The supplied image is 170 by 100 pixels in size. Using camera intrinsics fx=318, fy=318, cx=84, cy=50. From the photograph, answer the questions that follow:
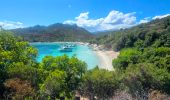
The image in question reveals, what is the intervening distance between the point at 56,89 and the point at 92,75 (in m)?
4.85

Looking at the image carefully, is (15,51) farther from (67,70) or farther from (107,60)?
(107,60)

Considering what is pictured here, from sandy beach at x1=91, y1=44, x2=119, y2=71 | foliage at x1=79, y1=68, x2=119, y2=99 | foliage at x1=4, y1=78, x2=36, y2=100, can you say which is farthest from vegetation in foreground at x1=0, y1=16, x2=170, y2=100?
sandy beach at x1=91, y1=44, x2=119, y2=71

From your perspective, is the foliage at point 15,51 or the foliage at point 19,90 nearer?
the foliage at point 19,90

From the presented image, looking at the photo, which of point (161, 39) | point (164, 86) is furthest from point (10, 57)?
point (161, 39)

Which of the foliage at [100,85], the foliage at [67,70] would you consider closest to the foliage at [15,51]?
the foliage at [67,70]

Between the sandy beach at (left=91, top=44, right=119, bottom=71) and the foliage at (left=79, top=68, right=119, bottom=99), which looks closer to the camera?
the foliage at (left=79, top=68, right=119, bottom=99)

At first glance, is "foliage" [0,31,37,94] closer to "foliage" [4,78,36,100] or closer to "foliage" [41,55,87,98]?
"foliage" [41,55,87,98]

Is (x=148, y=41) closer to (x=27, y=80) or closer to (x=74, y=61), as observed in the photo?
(x=74, y=61)

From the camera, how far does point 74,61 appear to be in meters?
35.7

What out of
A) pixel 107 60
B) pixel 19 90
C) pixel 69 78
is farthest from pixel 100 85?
pixel 107 60

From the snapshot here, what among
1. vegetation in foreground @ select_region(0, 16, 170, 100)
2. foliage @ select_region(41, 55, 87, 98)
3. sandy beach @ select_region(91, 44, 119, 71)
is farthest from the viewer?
sandy beach @ select_region(91, 44, 119, 71)

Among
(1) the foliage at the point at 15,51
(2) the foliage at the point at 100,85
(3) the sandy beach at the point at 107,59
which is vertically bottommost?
(3) the sandy beach at the point at 107,59

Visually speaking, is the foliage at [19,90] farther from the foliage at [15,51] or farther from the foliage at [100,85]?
the foliage at [100,85]

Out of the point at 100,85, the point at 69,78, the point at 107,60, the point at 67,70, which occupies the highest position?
the point at 67,70
